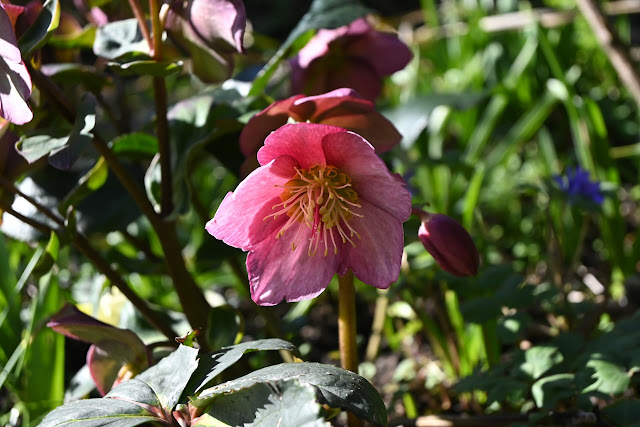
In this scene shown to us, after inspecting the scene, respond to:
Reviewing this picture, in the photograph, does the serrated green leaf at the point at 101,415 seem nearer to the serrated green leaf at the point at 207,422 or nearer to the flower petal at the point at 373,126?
the serrated green leaf at the point at 207,422

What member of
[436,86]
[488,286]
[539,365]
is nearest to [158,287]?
[488,286]

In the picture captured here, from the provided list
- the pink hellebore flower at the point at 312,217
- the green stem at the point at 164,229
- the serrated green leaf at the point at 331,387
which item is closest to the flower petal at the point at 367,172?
the pink hellebore flower at the point at 312,217

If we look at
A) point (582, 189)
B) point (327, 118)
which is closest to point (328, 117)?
point (327, 118)

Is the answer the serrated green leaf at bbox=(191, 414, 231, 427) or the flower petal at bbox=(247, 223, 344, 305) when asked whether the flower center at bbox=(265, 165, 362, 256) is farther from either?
the serrated green leaf at bbox=(191, 414, 231, 427)

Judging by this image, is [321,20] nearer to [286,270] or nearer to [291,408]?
[286,270]

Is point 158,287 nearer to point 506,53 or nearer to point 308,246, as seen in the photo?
point 308,246

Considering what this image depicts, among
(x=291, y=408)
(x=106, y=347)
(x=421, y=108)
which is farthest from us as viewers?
(x=421, y=108)
